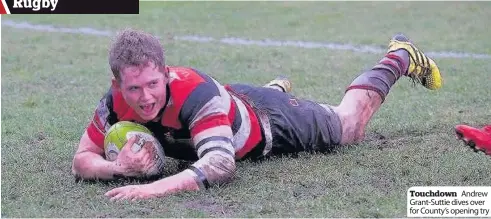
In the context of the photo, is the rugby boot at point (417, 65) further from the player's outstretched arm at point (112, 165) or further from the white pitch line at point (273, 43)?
the white pitch line at point (273, 43)

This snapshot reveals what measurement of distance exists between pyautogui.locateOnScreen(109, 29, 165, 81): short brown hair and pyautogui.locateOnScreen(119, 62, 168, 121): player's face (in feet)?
0.11

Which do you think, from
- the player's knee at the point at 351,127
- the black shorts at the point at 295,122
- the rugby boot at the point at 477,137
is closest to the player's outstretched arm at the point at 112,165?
the black shorts at the point at 295,122

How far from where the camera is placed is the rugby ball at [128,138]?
5316 millimetres

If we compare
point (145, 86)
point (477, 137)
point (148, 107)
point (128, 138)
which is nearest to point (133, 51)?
point (145, 86)

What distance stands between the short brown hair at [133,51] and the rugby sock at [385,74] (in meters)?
1.82

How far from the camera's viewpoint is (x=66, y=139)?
6.80m

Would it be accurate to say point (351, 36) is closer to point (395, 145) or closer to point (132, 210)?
point (395, 145)

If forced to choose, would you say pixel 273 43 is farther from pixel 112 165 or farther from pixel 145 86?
pixel 145 86

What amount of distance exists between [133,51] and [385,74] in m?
2.15

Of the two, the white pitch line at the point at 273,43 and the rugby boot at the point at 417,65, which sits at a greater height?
the rugby boot at the point at 417,65

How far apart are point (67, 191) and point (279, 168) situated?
1.28 meters

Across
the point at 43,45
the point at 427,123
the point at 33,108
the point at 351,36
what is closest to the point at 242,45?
the point at 351,36

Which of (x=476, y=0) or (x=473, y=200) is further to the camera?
(x=476, y=0)

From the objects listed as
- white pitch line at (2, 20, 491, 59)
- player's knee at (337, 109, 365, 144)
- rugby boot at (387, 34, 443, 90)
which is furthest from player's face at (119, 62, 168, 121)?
white pitch line at (2, 20, 491, 59)
